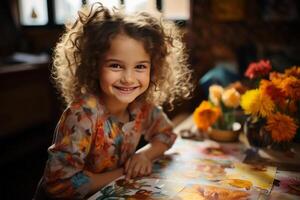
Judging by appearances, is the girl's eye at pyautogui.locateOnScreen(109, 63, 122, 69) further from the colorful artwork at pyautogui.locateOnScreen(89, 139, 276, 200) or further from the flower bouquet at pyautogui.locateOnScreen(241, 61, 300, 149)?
the flower bouquet at pyautogui.locateOnScreen(241, 61, 300, 149)

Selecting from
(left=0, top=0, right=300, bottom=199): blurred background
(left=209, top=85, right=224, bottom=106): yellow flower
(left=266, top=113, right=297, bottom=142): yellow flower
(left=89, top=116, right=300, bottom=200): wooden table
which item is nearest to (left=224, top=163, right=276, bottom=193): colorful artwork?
(left=89, top=116, right=300, bottom=200): wooden table

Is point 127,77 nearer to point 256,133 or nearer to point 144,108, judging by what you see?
point 144,108

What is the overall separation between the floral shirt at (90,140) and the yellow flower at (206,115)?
0.12m

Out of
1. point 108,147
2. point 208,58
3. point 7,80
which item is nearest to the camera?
point 108,147

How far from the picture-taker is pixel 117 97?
110 centimetres

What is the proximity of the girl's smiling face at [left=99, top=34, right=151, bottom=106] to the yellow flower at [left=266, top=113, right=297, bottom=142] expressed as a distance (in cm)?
41

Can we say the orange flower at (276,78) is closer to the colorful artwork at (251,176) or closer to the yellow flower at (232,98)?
the yellow flower at (232,98)

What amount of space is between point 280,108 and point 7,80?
2.55 m

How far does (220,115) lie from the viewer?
1402mm

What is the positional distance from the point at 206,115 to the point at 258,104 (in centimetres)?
22

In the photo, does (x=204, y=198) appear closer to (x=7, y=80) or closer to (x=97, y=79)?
(x=97, y=79)

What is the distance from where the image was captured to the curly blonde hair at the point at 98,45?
1.08m

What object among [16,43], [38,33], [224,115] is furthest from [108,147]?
[38,33]

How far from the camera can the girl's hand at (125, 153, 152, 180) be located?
1078mm
